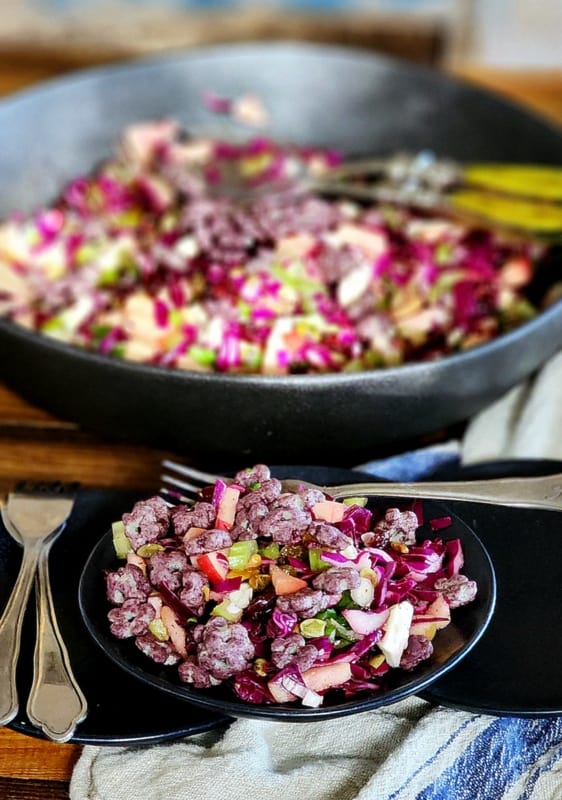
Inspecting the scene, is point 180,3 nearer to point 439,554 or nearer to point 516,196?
point 516,196

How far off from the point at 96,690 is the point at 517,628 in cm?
42

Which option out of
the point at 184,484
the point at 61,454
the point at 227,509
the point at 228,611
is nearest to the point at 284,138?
the point at 61,454

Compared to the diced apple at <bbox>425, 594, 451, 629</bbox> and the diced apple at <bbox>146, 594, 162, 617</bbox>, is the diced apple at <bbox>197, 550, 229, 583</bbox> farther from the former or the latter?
the diced apple at <bbox>425, 594, 451, 629</bbox>

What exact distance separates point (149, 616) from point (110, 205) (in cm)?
94

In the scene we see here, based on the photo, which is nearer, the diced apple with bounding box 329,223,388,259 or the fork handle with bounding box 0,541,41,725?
the fork handle with bounding box 0,541,41,725

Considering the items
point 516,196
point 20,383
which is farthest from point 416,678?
point 516,196

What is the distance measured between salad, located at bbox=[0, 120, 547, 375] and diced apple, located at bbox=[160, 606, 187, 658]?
452mm

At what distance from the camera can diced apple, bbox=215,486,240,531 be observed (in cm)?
89

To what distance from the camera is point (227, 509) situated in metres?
0.90

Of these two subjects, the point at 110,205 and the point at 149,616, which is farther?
the point at 110,205

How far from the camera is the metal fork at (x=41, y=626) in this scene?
821 mm

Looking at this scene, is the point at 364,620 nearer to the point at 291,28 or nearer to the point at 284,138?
the point at 284,138

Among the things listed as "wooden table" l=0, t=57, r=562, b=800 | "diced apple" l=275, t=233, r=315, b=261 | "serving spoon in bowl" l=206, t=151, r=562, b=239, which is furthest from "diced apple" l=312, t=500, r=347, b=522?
"serving spoon in bowl" l=206, t=151, r=562, b=239

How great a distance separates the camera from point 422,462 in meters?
1.17
